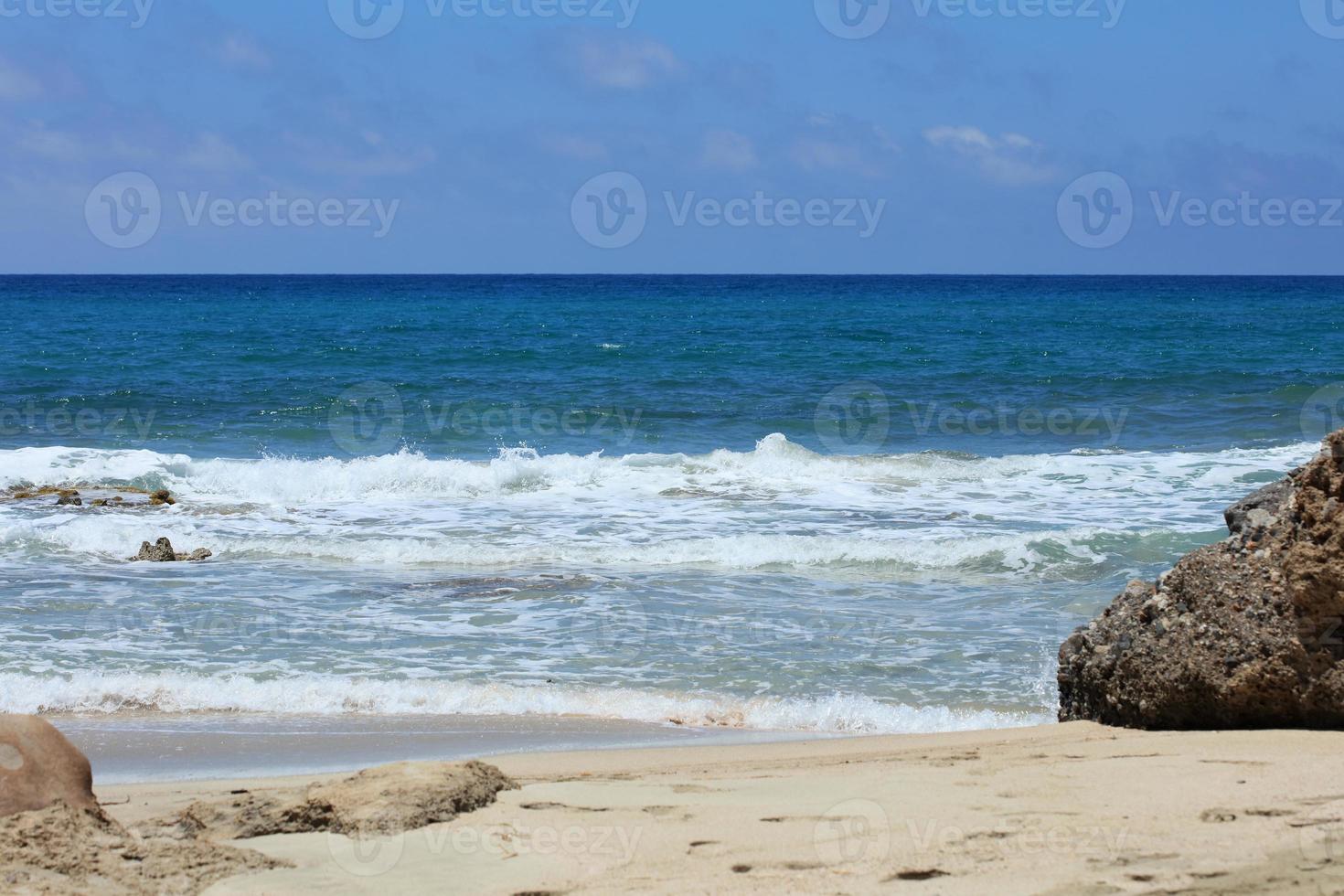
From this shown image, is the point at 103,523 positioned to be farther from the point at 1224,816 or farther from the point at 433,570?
the point at 1224,816

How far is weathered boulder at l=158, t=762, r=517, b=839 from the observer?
3.89m

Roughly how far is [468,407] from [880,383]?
916 cm

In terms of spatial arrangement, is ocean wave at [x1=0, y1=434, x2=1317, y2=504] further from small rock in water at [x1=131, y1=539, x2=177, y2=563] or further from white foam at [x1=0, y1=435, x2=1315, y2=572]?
small rock in water at [x1=131, y1=539, x2=177, y2=563]

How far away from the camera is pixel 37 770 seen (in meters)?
3.78

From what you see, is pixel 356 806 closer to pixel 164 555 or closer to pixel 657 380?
pixel 164 555

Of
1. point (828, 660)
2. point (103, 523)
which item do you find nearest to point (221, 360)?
point (103, 523)

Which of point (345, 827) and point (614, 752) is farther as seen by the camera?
point (614, 752)

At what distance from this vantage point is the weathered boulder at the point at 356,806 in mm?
3887

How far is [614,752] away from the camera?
563cm

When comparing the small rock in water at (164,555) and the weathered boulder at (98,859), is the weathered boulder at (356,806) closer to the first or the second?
the weathered boulder at (98,859)

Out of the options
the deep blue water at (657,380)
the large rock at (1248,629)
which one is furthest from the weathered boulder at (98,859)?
the deep blue water at (657,380)

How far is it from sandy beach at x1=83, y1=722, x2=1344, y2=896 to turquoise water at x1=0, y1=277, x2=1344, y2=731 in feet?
6.39

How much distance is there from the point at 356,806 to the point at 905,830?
1.75 m

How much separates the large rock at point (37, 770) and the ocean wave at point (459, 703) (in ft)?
8.84
